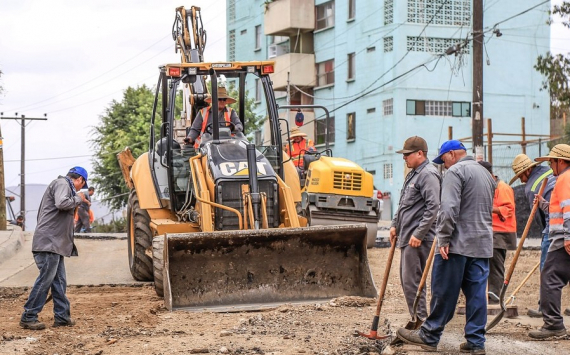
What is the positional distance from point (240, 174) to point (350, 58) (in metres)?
33.1

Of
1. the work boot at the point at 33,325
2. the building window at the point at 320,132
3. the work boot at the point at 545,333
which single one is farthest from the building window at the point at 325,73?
the work boot at the point at 545,333

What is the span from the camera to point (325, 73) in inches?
1870

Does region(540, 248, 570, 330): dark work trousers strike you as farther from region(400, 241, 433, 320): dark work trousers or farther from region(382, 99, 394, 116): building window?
region(382, 99, 394, 116): building window

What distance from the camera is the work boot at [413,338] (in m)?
8.68

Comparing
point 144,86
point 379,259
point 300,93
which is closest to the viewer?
point 379,259

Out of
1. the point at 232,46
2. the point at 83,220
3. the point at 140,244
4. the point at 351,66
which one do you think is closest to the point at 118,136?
the point at 232,46

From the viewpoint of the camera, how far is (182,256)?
11.6m

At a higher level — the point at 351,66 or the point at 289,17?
the point at 289,17

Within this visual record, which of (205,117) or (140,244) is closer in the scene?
(205,117)

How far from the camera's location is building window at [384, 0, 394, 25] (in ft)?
138

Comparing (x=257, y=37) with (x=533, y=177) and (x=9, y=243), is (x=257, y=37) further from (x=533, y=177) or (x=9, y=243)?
(x=533, y=177)

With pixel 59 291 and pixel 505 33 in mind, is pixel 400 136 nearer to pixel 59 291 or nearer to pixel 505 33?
pixel 505 33

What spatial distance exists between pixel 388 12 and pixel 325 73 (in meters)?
6.04

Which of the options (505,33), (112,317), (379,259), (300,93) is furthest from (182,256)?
(300,93)
